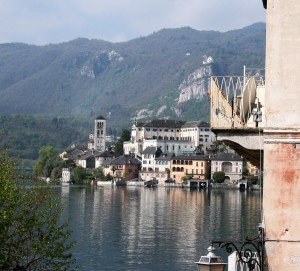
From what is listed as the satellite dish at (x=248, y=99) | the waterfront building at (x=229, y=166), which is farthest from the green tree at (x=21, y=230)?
the waterfront building at (x=229, y=166)

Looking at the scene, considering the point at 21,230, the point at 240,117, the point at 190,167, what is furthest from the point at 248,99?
the point at 190,167

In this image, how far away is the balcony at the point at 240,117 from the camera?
8.06m

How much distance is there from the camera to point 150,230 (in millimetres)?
70750

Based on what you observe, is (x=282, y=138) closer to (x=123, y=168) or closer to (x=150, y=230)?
(x=150, y=230)

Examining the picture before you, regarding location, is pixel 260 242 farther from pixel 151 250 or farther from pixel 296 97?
pixel 151 250

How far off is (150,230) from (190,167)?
104 metres

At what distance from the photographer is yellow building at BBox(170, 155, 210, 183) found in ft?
568

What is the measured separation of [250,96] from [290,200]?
1.67m

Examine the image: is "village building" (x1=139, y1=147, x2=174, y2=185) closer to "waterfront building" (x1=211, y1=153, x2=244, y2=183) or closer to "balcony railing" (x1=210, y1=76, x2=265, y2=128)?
"waterfront building" (x1=211, y1=153, x2=244, y2=183)

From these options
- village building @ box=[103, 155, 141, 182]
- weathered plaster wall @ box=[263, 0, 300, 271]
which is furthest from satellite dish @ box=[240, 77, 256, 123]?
village building @ box=[103, 155, 141, 182]

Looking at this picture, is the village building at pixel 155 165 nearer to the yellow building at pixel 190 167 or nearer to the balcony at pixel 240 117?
the yellow building at pixel 190 167

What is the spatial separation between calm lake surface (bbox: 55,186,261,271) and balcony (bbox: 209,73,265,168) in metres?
25.4

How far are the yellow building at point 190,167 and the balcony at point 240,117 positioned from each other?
6418 inches

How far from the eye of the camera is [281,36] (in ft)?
23.6
